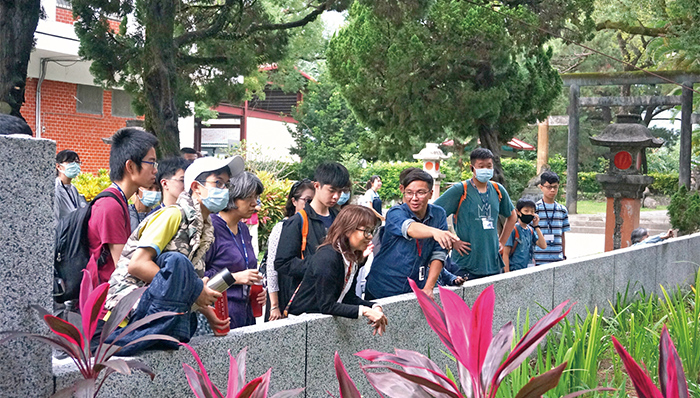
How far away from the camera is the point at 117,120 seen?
20.2 m

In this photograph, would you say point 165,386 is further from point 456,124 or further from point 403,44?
point 456,124

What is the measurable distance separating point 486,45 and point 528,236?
7.65 m

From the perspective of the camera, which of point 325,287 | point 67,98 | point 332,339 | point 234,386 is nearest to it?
point 234,386

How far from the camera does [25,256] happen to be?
7.95 ft

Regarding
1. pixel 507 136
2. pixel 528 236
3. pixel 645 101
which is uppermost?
pixel 645 101

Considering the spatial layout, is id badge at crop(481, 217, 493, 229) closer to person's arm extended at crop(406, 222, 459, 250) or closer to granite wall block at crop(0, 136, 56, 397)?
person's arm extended at crop(406, 222, 459, 250)

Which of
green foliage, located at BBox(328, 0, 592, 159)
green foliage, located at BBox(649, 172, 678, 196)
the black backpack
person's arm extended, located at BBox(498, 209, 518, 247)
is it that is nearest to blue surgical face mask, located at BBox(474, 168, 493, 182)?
person's arm extended, located at BBox(498, 209, 518, 247)

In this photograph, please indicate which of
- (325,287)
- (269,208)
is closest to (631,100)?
(269,208)

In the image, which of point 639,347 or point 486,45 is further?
point 486,45

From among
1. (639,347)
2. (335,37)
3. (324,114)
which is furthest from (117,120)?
(639,347)

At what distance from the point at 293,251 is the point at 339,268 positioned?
2.43 feet

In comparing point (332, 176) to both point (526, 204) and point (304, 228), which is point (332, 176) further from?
point (526, 204)

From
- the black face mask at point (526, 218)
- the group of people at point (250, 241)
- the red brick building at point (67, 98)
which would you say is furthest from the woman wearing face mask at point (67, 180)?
the red brick building at point (67, 98)

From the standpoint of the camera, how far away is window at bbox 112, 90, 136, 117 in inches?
786
